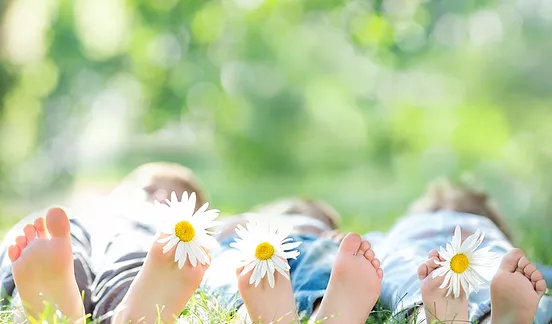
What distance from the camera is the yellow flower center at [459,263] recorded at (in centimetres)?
92

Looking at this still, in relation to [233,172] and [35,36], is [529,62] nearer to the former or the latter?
[233,172]

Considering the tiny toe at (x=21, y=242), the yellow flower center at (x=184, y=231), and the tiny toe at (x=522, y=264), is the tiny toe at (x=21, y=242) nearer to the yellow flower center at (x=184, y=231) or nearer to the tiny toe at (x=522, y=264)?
the yellow flower center at (x=184, y=231)

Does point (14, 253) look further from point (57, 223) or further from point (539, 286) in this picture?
point (539, 286)

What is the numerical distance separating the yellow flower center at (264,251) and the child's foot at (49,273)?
0.22 meters

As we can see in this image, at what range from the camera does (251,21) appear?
209 inches

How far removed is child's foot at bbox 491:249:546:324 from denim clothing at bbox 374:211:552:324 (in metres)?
0.02

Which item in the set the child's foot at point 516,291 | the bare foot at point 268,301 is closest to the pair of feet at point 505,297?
the child's foot at point 516,291

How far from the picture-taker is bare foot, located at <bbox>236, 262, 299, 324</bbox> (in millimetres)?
901

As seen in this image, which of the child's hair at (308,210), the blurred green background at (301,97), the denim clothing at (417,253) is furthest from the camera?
the blurred green background at (301,97)

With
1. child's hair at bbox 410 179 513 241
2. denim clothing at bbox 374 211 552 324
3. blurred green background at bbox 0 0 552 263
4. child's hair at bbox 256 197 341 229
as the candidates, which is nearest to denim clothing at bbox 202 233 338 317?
denim clothing at bbox 374 211 552 324

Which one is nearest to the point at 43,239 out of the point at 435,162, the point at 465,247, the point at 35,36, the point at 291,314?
the point at 291,314

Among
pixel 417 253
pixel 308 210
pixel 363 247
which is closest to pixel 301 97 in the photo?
pixel 308 210

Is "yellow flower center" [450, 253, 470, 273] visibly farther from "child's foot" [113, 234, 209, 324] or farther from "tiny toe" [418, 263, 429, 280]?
"child's foot" [113, 234, 209, 324]

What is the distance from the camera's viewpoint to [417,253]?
1337mm
